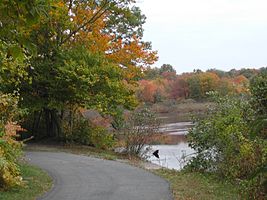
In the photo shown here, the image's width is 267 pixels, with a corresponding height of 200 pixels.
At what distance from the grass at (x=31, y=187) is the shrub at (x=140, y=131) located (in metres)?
7.14

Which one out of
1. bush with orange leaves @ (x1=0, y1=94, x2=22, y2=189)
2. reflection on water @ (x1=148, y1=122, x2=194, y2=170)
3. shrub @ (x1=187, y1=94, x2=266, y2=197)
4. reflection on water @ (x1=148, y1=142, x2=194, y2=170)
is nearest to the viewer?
bush with orange leaves @ (x1=0, y1=94, x2=22, y2=189)

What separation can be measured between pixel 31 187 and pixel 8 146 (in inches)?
50.9

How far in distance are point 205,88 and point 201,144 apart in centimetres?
5237

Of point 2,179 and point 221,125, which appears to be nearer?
point 2,179

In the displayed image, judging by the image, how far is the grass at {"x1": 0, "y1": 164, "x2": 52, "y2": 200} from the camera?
10914mm

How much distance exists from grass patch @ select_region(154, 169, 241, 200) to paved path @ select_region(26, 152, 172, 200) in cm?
34

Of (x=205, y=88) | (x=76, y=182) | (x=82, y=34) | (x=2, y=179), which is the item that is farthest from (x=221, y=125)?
(x=205, y=88)

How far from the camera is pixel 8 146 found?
12180 mm

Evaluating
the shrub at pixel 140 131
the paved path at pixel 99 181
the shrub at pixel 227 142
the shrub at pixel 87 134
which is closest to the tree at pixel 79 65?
the shrub at pixel 87 134

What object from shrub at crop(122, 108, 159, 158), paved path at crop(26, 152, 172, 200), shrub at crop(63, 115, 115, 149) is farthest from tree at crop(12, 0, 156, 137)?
paved path at crop(26, 152, 172, 200)

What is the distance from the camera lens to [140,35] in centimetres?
3194

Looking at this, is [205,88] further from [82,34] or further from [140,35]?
[82,34]

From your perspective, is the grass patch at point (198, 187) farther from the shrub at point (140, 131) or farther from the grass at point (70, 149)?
the grass at point (70, 149)

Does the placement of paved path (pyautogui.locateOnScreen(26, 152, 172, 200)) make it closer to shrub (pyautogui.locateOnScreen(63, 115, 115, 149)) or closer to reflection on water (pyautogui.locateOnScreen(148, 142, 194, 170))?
reflection on water (pyautogui.locateOnScreen(148, 142, 194, 170))
